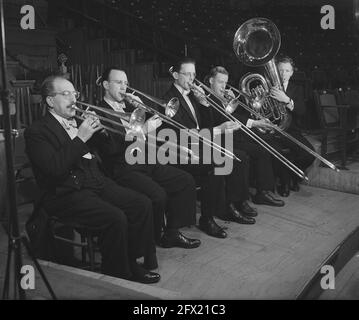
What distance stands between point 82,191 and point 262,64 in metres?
2.59

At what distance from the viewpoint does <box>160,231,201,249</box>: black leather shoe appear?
11.4 feet

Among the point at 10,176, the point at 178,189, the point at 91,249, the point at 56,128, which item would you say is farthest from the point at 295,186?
the point at 10,176

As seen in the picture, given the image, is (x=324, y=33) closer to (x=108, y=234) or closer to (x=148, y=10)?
(x=148, y=10)

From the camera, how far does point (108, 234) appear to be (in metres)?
2.72

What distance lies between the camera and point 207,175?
379 centimetres

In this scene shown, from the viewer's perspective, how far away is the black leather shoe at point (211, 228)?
147 inches

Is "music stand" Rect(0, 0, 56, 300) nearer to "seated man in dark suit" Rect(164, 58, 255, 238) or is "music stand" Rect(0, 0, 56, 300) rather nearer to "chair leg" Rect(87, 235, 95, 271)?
"chair leg" Rect(87, 235, 95, 271)

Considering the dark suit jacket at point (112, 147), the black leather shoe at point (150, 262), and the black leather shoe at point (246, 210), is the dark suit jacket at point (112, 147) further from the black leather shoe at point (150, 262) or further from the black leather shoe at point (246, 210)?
the black leather shoe at point (246, 210)

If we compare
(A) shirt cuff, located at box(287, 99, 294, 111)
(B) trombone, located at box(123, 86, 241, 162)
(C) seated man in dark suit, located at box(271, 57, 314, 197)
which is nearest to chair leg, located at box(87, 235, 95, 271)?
(B) trombone, located at box(123, 86, 241, 162)

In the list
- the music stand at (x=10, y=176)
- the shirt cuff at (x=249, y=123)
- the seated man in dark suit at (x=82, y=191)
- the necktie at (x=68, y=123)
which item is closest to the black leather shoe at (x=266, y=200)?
the shirt cuff at (x=249, y=123)

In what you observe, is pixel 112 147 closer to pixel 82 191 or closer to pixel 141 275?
pixel 82 191

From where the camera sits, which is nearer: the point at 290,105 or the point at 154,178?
the point at 154,178

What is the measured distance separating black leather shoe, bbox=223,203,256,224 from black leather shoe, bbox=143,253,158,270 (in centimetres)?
118

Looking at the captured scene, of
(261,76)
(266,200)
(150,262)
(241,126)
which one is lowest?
(150,262)
